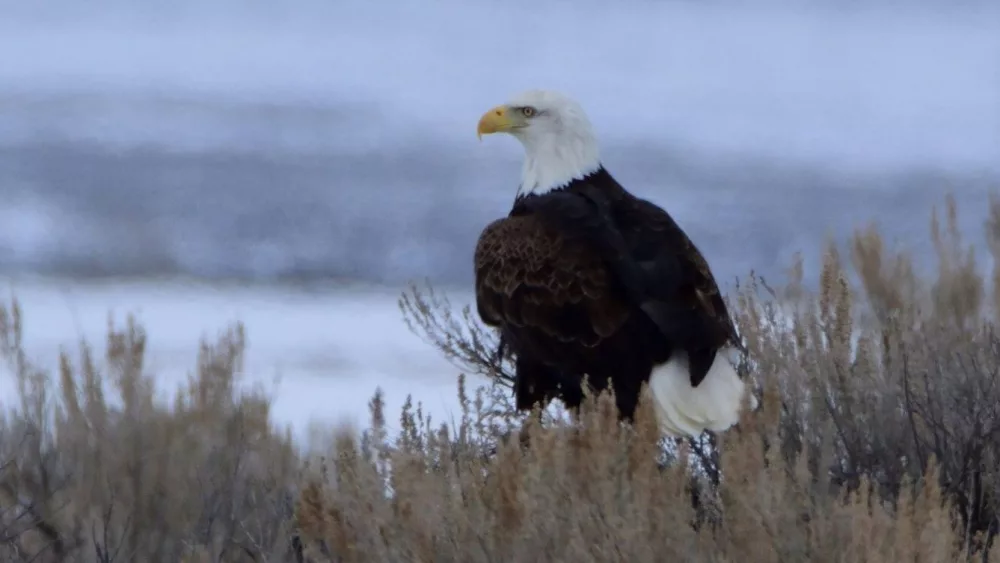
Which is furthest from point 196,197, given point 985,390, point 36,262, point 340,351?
point 985,390

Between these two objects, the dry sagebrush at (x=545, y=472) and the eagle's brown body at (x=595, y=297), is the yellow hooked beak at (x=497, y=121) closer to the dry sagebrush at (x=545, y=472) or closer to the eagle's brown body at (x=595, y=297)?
the eagle's brown body at (x=595, y=297)

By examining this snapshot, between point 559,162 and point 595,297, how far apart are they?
78 cm

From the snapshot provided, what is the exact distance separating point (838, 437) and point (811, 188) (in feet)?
29.9

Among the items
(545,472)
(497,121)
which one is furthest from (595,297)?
(545,472)

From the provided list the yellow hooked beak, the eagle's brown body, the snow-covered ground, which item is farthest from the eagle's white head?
the snow-covered ground

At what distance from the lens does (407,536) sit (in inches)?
136

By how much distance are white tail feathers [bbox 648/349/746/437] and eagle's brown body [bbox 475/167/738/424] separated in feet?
0.12

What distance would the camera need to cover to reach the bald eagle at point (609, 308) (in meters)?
5.05

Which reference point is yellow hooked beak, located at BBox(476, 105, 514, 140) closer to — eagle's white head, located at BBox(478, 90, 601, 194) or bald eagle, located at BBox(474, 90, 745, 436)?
eagle's white head, located at BBox(478, 90, 601, 194)

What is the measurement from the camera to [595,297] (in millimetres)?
5184

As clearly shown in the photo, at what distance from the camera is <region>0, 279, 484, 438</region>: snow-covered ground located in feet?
28.9

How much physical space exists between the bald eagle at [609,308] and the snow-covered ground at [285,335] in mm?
2504

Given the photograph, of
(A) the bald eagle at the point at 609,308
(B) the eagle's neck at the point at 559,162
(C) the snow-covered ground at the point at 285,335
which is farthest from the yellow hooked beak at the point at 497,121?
(C) the snow-covered ground at the point at 285,335

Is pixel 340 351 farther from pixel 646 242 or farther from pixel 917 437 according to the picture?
pixel 917 437
